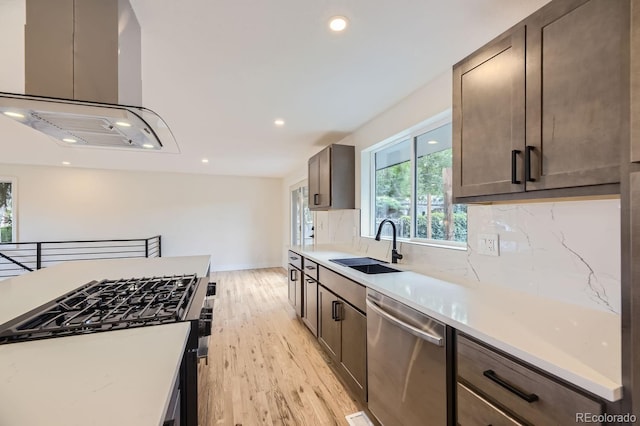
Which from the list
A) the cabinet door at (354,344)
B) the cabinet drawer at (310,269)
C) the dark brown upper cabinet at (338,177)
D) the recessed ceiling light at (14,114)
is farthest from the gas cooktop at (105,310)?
the dark brown upper cabinet at (338,177)

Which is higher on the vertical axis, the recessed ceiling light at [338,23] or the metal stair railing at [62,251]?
the recessed ceiling light at [338,23]

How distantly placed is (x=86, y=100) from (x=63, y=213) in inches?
258

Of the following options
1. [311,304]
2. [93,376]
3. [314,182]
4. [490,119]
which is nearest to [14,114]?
[93,376]

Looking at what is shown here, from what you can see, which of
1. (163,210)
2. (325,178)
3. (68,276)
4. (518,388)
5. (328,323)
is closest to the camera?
(518,388)

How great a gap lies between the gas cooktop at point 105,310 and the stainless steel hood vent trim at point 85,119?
0.83 metres

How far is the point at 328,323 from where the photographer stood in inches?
97.4

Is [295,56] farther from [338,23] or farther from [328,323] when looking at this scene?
[328,323]

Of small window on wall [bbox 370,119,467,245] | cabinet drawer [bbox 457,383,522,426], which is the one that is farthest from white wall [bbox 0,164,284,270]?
cabinet drawer [bbox 457,383,522,426]

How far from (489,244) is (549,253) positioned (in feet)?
1.02

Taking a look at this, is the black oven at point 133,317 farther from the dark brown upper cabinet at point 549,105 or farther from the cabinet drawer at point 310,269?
the dark brown upper cabinet at point 549,105

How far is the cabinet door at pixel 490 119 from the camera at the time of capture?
1206mm

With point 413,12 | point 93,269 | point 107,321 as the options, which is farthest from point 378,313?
point 93,269

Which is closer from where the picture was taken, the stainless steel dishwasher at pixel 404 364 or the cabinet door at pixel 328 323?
the stainless steel dishwasher at pixel 404 364

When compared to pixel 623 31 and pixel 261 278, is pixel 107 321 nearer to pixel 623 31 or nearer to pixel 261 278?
pixel 623 31
